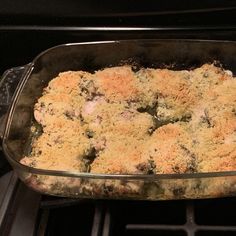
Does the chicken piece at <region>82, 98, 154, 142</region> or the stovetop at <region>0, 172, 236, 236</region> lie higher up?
the chicken piece at <region>82, 98, 154, 142</region>

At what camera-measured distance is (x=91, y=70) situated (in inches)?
42.9

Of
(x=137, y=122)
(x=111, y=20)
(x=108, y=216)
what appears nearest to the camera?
(x=108, y=216)

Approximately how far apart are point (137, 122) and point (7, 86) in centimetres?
28

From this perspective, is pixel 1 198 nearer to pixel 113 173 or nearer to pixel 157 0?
pixel 113 173

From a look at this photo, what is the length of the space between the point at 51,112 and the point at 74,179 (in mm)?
219

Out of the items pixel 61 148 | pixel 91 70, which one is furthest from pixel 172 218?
pixel 91 70

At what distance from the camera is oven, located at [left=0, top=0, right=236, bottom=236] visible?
0.86 metres

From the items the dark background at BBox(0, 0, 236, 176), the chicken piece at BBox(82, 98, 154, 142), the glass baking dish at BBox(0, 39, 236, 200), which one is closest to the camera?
the glass baking dish at BBox(0, 39, 236, 200)

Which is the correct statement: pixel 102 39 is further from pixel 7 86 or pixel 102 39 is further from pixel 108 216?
pixel 108 216

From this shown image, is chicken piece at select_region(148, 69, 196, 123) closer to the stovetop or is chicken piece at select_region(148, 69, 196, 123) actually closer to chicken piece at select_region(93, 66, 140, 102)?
chicken piece at select_region(93, 66, 140, 102)

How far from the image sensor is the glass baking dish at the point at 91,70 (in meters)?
0.80

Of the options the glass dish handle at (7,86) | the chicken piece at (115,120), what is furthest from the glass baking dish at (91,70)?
the chicken piece at (115,120)

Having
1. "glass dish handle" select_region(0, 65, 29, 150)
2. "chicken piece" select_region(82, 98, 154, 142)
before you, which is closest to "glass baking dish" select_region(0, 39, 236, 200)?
"glass dish handle" select_region(0, 65, 29, 150)

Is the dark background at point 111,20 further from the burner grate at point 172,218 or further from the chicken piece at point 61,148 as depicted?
the burner grate at point 172,218
